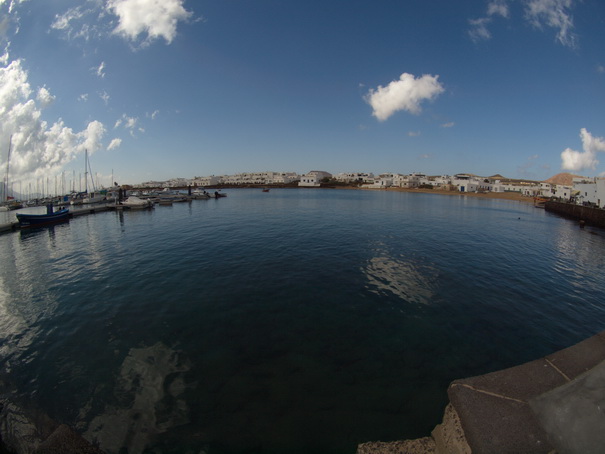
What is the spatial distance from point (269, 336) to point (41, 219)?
1465 inches

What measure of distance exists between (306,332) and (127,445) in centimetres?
469

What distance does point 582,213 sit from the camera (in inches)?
1480

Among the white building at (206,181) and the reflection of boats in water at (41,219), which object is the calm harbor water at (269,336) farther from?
the white building at (206,181)

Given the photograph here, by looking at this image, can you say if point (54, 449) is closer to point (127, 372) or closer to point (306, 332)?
point (127, 372)

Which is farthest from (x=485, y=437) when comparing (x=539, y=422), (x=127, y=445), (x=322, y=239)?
(x=322, y=239)

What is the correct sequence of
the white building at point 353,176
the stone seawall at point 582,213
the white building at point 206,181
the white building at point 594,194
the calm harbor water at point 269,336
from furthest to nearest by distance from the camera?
the white building at point 206,181 < the white building at point 353,176 < the white building at point 594,194 < the stone seawall at point 582,213 < the calm harbor water at point 269,336

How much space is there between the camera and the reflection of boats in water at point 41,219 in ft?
87.9

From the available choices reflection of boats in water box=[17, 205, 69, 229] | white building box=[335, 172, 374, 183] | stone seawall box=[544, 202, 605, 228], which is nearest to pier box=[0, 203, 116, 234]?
reflection of boats in water box=[17, 205, 69, 229]

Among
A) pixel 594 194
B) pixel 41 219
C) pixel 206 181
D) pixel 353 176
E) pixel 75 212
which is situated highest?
pixel 353 176

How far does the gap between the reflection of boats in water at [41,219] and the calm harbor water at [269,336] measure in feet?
56.1

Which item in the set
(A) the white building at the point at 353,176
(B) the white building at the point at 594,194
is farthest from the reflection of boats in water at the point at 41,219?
(A) the white building at the point at 353,176

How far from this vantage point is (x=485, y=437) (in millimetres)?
2908

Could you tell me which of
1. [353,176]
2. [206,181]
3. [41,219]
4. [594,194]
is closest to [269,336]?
[41,219]

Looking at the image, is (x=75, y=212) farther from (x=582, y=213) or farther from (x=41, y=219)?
(x=582, y=213)
